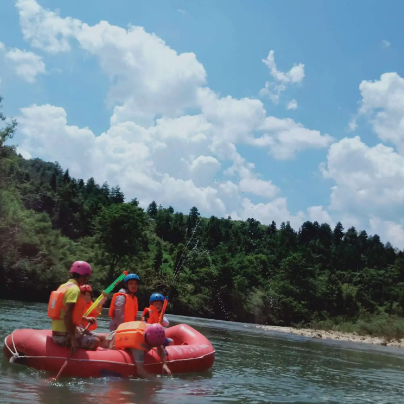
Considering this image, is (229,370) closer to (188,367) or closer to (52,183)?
(188,367)

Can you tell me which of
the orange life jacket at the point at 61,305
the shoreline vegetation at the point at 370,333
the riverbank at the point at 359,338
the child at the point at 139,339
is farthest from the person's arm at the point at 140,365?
the riverbank at the point at 359,338

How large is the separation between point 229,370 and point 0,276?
26904 millimetres

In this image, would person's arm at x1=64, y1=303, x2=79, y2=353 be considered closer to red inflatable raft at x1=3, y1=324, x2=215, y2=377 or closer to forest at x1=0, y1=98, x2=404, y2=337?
red inflatable raft at x1=3, y1=324, x2=215, y2=377

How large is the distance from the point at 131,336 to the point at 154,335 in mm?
379

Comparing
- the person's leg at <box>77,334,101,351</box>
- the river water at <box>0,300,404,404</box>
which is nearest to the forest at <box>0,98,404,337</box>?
the river water at <box>0,300,404,404</box>

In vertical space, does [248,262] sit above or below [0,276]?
above

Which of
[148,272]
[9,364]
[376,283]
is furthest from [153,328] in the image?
[376,283]

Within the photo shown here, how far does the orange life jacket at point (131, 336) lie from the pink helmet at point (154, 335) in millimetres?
103

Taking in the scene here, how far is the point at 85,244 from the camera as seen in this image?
170 ft

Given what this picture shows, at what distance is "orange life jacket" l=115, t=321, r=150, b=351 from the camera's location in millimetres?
8039

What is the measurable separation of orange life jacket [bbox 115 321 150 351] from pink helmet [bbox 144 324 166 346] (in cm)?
10

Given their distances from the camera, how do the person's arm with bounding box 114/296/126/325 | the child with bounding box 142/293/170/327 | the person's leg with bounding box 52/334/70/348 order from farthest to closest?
the child with bounding box 142/293/170/327
the person's arm with bounding box 114/296/126/325
the person's leg with bounding box 52/334/70/348

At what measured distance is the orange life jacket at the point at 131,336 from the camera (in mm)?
8039

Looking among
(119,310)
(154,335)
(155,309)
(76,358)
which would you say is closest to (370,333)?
(155,309)
